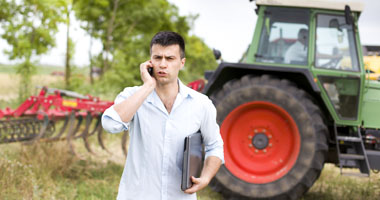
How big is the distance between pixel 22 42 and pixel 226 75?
9.13 m

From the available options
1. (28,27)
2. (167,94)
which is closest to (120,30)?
(28,27)

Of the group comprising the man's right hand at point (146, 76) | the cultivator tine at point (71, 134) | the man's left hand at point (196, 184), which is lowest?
the cultivator tine at point (71, 134)

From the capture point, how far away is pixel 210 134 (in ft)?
6.59

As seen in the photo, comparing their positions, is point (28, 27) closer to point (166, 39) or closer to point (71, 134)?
point (71, 134)

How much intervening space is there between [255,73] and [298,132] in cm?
91

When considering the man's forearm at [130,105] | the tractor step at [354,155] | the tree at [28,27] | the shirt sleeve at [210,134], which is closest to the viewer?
the man's forearm at [130,105]

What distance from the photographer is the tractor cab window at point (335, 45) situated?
4.70 meters

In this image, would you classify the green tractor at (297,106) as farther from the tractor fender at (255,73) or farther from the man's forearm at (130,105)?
the man's forearm at (130,105)

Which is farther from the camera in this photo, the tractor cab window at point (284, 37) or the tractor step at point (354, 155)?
the tractor cab window at point (284, 37)

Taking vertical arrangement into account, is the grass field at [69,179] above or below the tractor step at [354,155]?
below

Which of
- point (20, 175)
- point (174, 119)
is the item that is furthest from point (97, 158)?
point (174, 119)

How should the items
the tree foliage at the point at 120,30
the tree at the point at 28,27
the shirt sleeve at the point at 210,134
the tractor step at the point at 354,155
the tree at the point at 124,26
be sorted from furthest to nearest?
the tree at the point at 124,26
the tree foliage at the point at 120,30
the tree at the point at 28,27
the tractor step at the point at 354,155
the shirt sleeve at the point at 210,134

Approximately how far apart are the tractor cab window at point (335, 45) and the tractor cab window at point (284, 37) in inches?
6.5

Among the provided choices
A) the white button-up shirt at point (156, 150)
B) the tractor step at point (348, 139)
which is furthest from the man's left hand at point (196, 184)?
the tractor step at point (348, 139)
